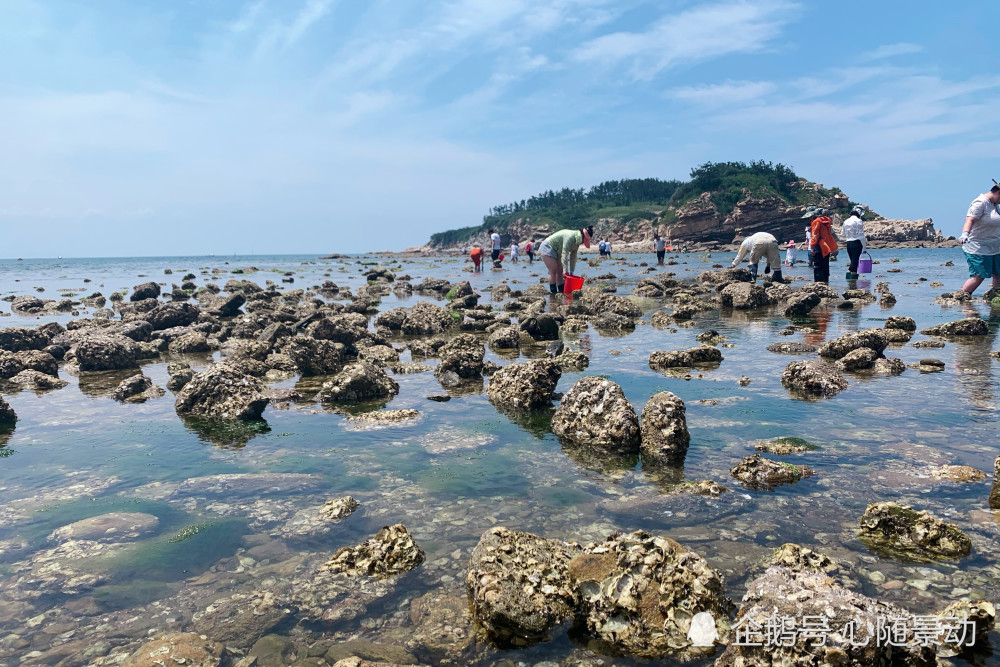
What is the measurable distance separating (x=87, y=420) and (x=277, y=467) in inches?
185

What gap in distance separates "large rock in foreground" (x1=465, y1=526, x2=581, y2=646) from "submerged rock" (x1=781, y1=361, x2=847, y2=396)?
22.6 ft

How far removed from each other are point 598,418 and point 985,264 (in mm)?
16758

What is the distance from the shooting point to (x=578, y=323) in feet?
61.1

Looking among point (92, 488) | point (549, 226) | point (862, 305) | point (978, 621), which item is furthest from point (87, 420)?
point (549, 226)

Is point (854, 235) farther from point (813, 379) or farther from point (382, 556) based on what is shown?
point (382, 556)

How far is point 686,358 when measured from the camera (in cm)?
1212

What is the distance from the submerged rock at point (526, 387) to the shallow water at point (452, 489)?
0.34 meters

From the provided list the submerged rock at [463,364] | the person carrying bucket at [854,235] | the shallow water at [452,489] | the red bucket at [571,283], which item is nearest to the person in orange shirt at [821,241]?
the person carrying bucket at [854,235]

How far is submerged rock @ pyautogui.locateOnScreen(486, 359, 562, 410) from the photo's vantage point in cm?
959

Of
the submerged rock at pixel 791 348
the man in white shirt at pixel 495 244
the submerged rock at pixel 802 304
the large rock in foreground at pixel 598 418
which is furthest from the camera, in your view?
the man in white shirt at pixel 495 244

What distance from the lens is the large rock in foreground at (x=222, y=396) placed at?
9.47 meters

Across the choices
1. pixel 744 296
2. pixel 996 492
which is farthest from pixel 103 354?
pixel 744 296

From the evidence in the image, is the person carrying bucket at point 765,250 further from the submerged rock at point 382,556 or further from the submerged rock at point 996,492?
the submerged rock at point 382,556

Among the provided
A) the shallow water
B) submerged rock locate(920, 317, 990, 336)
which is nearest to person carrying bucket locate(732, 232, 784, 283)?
submerged rock locate(920, 317, 990, 336)
